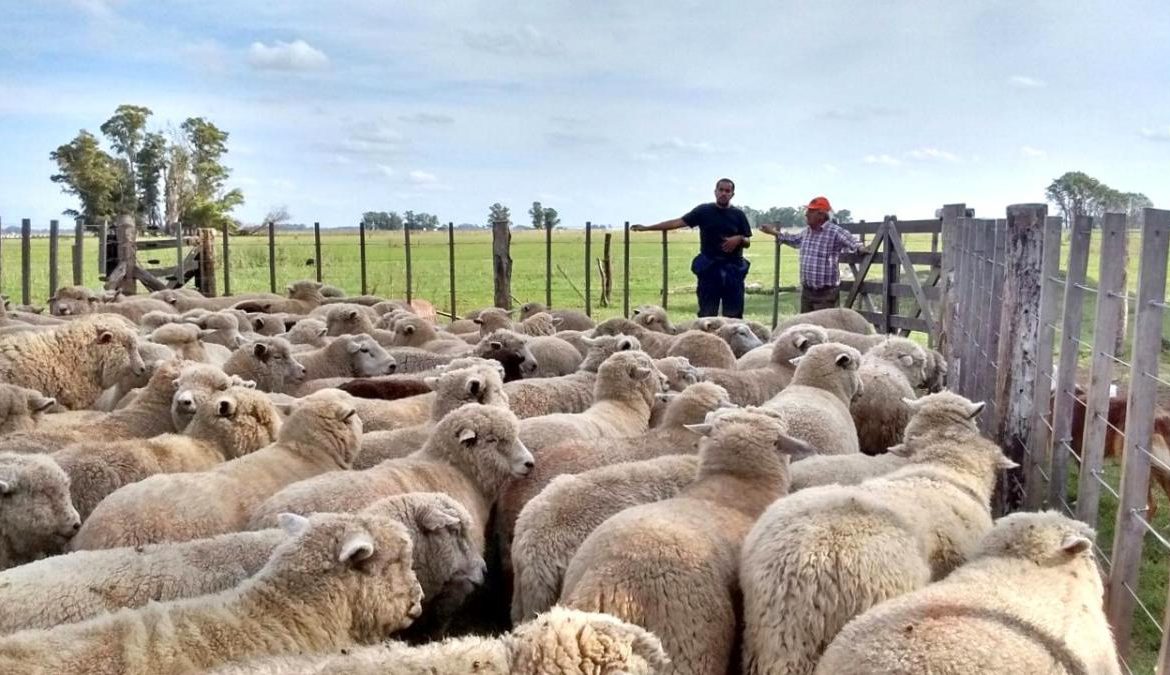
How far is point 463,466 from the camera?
5598mm

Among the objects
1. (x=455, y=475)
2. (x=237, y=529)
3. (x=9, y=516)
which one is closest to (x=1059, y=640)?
(x=455, y=475)

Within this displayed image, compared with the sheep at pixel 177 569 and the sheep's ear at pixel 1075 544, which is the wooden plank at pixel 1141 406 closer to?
the sheep's ear at pixel 1075 544

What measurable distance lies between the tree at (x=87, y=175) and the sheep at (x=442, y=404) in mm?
51546

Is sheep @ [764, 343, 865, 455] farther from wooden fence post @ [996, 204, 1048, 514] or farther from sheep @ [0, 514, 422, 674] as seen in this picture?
sheep @ [0, 514, 422, 674]

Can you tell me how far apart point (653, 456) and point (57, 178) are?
5521 centimetres

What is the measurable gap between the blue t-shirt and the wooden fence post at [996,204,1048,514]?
23.2ft

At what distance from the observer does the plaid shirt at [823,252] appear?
13.9 m

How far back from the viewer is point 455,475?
5500 millimetres

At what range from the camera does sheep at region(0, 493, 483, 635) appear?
3.71 meters

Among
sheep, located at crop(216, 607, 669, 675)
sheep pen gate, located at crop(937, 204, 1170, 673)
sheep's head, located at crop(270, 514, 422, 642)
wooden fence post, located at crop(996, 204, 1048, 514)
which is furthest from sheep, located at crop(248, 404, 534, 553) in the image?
wooden fence post, located at crop(996, 204, 1048, 514)

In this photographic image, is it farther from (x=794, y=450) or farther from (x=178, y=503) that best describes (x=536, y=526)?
(x=178, y=503)

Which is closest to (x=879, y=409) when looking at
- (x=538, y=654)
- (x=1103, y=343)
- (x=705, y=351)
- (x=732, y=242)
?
(x=705, y=351)

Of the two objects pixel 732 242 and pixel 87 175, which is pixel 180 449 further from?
pixel 87 175

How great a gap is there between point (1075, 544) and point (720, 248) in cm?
1006
